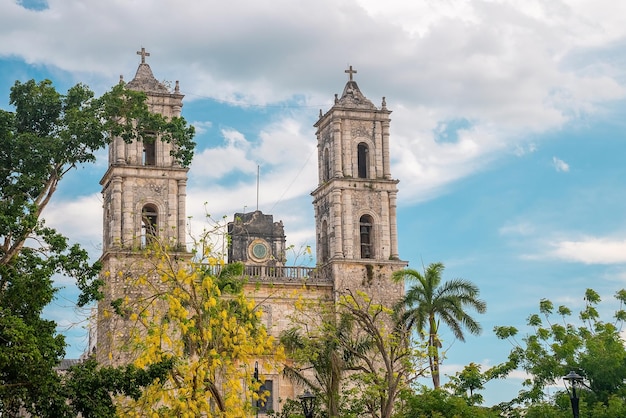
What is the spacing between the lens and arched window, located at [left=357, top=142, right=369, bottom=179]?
49312 mm

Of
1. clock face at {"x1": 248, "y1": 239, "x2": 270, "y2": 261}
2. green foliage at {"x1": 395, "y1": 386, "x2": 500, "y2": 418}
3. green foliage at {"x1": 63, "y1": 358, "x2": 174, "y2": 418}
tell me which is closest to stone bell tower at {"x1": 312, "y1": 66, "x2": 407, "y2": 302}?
clock face at {"x1": 248, "y1": 239, "x2": 270, "y2": 261}

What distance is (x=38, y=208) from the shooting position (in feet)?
89.0

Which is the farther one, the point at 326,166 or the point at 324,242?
the point at 326,166

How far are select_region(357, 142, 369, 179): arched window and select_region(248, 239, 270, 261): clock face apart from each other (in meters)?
6.22

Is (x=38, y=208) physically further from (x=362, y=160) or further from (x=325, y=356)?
(x=362, y=160)

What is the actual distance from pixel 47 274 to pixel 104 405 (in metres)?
3.19

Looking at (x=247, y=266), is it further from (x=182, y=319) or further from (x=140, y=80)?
(x=182, y=319)

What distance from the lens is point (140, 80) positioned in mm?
47375

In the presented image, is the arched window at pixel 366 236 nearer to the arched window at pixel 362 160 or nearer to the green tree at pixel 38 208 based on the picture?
the arched window at pixel 362 160

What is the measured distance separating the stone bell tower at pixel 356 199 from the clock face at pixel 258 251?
3.41m

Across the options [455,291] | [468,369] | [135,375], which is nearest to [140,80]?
[455,291]

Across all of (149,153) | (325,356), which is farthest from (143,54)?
(325,356)

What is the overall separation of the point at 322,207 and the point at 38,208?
23599 mm

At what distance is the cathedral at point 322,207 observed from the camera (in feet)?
149
